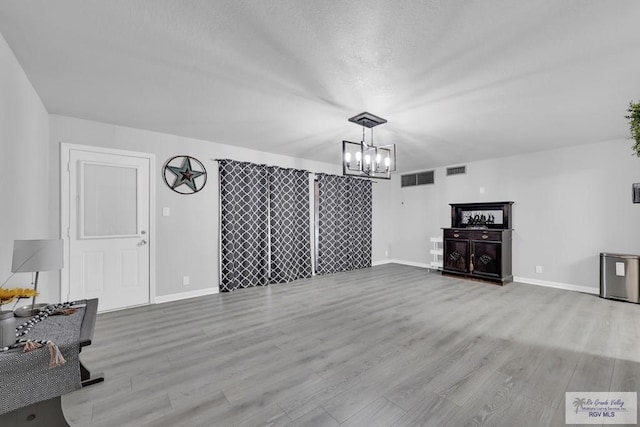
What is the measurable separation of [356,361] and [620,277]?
4439mm

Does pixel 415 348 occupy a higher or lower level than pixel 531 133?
lower

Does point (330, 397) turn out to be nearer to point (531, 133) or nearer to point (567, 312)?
point (567, 312)

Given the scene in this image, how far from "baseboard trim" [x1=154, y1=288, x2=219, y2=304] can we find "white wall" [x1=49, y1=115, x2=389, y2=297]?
0.03m

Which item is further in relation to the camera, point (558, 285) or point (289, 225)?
point (289, 225)

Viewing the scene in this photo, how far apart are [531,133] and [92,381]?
5.73 m

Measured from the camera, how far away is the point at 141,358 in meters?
2.38

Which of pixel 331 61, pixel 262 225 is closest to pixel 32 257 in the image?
pixel 331 61

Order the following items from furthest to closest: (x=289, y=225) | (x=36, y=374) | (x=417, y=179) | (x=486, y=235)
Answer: (x=417, y=179)
(x=289, y=225)
(x=486, y=235)
(x=36, y=374)

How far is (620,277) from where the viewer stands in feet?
13.0

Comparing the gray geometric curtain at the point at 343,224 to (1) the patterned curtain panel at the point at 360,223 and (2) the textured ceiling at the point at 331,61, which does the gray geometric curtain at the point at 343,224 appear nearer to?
(1) the patterned curtain panel at the point at 360,223

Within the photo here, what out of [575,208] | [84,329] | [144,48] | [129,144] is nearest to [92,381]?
[84,329]

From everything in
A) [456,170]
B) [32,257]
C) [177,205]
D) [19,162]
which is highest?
[456,170]

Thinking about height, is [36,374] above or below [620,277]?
above

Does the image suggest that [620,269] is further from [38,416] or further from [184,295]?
[184,295]
